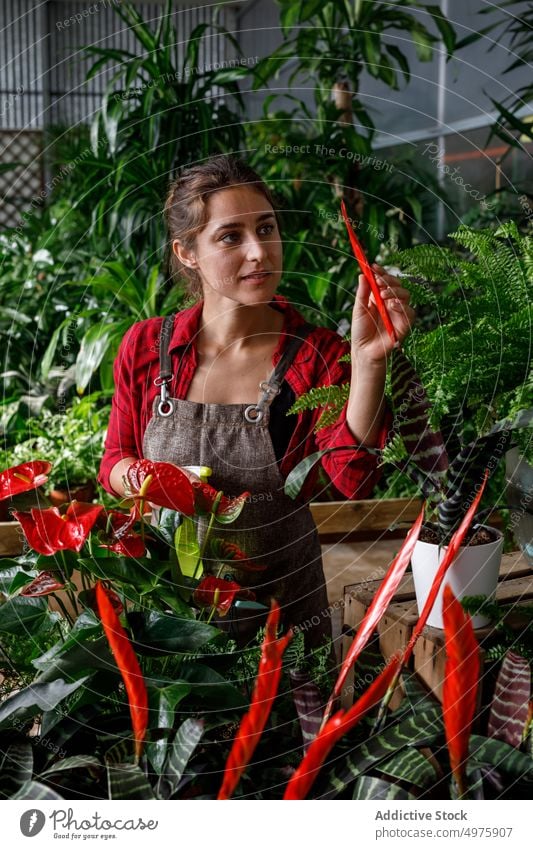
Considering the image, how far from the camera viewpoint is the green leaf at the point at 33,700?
648mm

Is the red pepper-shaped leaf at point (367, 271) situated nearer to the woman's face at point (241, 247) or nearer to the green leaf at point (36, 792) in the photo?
the woman's face at point (241, 247)

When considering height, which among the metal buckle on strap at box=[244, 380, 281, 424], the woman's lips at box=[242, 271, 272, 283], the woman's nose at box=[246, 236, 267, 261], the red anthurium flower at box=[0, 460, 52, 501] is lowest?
the red anthurium flower at box=[0, 460, 52, 501]

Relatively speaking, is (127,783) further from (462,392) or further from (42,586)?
(462,392)

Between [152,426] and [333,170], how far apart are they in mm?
1409

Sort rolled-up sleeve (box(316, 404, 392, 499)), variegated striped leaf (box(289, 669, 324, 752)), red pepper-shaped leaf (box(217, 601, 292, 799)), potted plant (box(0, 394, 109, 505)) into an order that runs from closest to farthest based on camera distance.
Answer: red pepper-shaped leaf (box(217, 601, 292, 799)) < variegated striped leaf (box(289, 669, 324, 752)) < rolled-up sleeve (box(316, 404, 392, 499)) < potted plant (box(0, 394, 109, 505))

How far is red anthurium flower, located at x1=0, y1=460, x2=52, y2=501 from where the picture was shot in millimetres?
724

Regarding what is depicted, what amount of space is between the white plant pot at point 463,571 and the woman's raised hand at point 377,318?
0.64ft

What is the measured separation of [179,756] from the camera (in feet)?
2.02

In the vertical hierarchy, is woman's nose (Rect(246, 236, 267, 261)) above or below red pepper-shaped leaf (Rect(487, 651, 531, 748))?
above

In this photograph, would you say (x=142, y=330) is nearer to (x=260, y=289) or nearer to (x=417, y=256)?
(x=260, y=289)

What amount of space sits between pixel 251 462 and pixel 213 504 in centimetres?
52

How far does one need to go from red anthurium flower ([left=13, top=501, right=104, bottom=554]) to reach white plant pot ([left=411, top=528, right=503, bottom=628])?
31 cm

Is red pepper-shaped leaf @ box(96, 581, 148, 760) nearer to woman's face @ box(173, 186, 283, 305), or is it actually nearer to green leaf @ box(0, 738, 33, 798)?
green leaf @ box(0, 738, 33, 798)

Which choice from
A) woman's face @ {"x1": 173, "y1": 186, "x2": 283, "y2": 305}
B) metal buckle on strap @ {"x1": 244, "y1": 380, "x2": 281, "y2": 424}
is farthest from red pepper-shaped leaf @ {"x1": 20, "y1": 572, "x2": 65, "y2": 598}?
metal buckle on strap @ {"x1": 244, "y1": 380, "x2": 281, "y2": 424}
